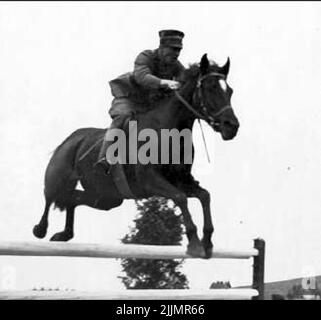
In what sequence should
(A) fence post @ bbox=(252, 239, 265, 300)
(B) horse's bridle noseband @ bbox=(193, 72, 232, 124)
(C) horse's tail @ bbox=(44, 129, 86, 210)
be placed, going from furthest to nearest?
(C) horse's tail @ bbox=(44, 129, 86, 210)
(A) fence post @ bbox=(252, 239, 265, 300)
(B) horse's bridle noseband @ bbox=(193, 72, 232, 124)

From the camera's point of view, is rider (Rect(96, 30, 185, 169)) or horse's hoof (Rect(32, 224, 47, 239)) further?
horse's hoof (Rect(32, 224, 47, 239))

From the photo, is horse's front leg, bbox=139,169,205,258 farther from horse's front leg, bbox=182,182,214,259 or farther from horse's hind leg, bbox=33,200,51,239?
horse's hind leg, bbox=33,200,51,239

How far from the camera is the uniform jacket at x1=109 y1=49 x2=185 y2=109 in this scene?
19.6 feet

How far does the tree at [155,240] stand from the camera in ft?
52.3

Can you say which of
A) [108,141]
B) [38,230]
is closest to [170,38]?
[108,141]

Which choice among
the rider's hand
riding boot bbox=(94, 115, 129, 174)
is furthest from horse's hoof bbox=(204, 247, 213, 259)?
the rider's hand

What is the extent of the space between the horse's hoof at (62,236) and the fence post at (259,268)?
161cm

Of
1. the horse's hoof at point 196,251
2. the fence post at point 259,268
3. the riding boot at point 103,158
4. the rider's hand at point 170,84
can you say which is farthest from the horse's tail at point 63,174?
the fence post at point 259,268

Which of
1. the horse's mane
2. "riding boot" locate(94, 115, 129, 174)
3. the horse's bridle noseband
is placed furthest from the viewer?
"riding boot" locate(94, 115, 129, 174)

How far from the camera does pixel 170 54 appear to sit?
6.06 metres

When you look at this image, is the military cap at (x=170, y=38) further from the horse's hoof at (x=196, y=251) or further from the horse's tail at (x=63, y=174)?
the horse's hoof at (x=196, y=251)

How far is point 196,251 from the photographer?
Result: 5.60 m

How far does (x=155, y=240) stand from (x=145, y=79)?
10.8m
